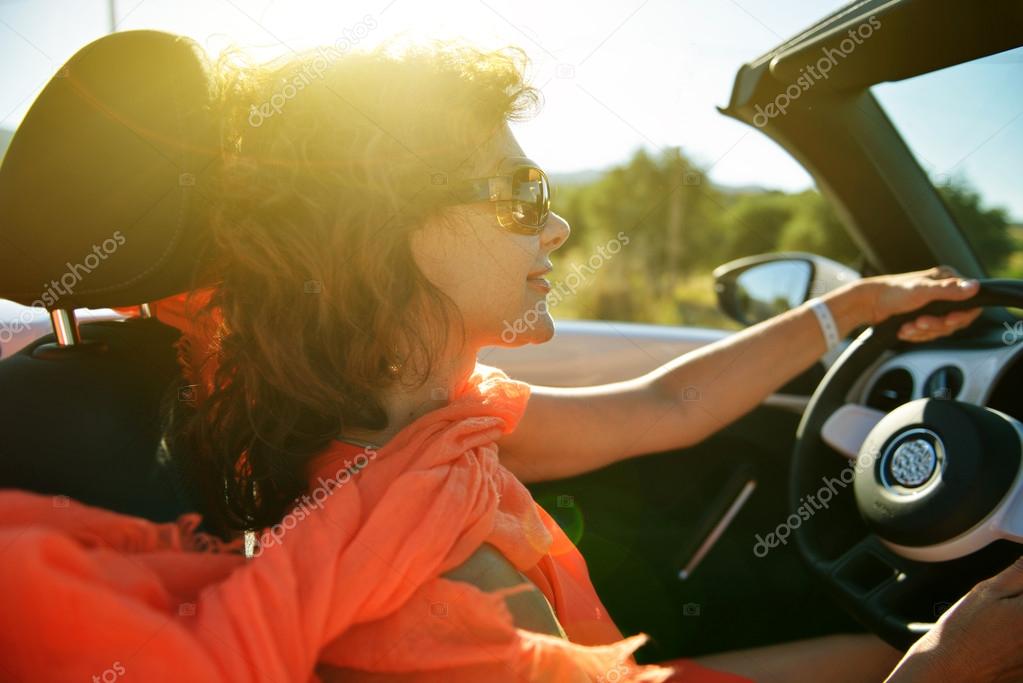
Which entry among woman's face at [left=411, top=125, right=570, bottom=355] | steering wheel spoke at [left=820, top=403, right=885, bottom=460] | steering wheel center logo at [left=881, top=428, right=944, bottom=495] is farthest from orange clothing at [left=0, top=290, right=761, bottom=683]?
steering wheel spoke at [left=820, top=403, right=885, bottom=460]

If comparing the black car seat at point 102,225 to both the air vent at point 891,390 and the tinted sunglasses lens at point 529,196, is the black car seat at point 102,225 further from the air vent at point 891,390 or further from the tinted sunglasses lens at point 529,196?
the air vent at point 891,390

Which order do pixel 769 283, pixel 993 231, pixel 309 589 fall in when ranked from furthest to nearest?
pixel 993 231
pixel 769 283
pixel 309 589

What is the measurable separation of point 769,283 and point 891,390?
1043 mm

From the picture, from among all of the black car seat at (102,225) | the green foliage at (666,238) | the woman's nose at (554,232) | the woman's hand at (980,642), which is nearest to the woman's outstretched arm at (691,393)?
the woman's nose at (554,232)

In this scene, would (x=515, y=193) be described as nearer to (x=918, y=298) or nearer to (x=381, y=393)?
(x=381, y=393)

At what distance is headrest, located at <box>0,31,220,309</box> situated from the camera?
1267 millimetres

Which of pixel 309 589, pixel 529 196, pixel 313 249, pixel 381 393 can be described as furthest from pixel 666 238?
pixel 309 589

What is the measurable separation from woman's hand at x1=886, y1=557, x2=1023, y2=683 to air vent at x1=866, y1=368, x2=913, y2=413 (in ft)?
2.38

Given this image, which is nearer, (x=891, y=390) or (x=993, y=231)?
(x=891, y=390)

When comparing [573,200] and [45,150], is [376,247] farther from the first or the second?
[573,200]

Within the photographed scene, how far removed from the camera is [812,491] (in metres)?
2.04

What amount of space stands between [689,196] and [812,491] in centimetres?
994

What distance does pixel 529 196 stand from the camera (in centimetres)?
153

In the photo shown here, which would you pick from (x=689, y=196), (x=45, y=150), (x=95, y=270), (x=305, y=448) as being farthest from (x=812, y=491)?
(x=689, y=196)
